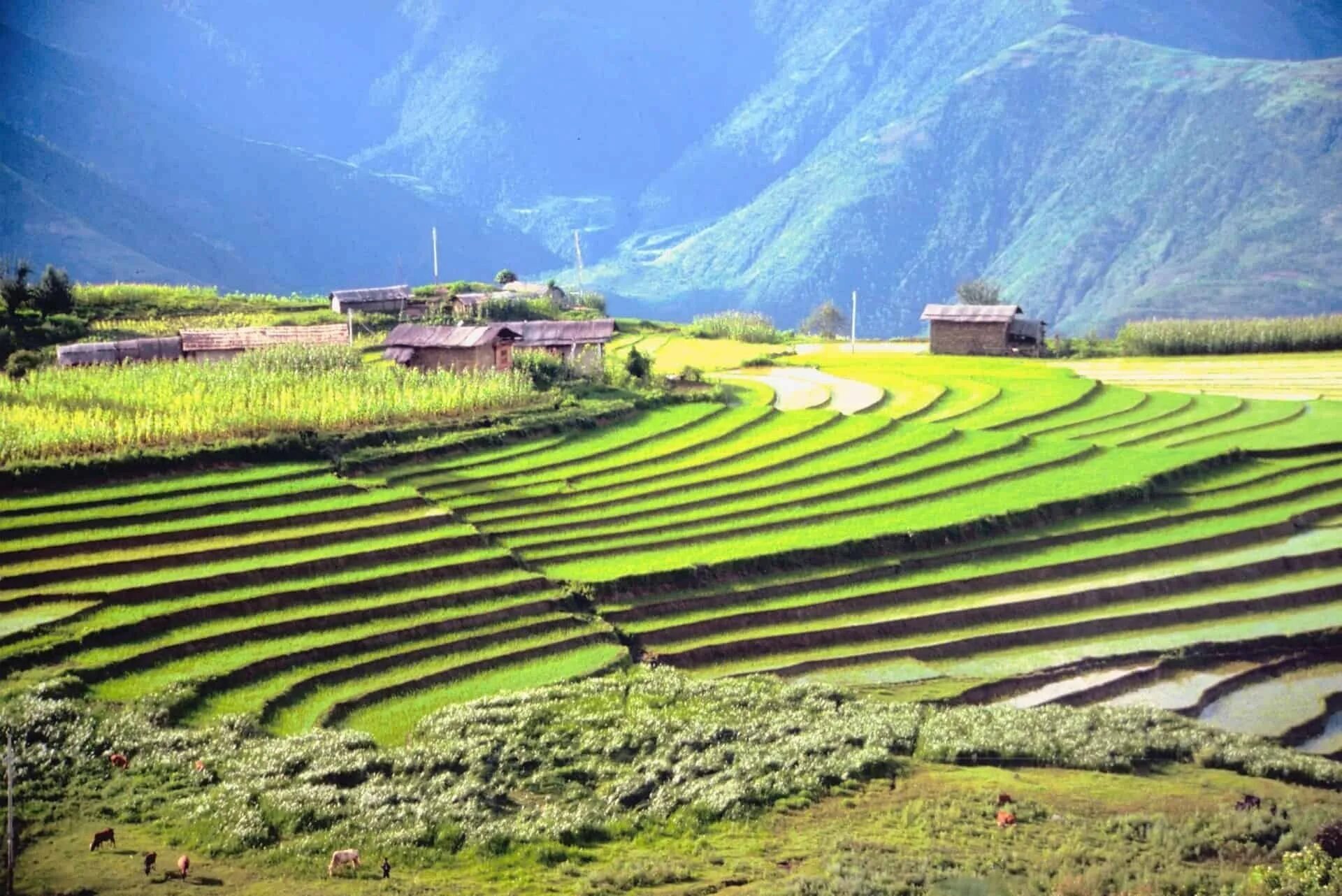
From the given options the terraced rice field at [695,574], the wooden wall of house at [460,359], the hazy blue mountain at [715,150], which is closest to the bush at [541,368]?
the wooden wall of house at [460,359]

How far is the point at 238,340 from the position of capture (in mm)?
44781

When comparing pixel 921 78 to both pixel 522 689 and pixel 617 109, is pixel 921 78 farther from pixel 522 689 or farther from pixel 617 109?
pixel 522 689

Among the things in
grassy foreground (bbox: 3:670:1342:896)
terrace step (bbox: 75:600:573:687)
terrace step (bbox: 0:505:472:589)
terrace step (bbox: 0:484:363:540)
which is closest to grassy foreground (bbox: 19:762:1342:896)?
grassy foreground (bbox: 3:670:1342:896)

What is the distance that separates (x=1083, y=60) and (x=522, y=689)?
135 m

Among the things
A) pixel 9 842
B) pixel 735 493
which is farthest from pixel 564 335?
pixel 9 842

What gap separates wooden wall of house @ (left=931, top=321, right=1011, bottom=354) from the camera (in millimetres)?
58281

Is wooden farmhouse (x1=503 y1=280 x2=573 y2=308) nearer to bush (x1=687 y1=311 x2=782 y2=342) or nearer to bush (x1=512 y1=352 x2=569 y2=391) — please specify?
bush (x1=687 y1=311 x2=782 y2=342)

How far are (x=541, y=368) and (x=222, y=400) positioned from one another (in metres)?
10.9

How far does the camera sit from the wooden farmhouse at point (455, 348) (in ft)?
142

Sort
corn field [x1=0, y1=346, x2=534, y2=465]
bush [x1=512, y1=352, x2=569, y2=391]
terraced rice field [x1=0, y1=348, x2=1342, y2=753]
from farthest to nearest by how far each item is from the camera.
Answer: bush [x1=512, y1=352, x2=569, y2=391], corn field [x1=0, y1=346, x2=534, y2=465], terraced rice field [x1=0, y1=348, x2=1342, y2=753]

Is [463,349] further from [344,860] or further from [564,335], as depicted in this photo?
[344,860]

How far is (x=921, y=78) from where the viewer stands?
561 feet

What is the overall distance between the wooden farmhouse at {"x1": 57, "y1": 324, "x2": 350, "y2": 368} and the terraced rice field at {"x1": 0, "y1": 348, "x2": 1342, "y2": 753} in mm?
12476

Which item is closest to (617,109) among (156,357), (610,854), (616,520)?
(156,357)
